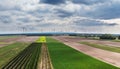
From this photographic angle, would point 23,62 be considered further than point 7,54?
No

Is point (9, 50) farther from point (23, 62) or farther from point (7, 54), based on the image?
point (23, 62)

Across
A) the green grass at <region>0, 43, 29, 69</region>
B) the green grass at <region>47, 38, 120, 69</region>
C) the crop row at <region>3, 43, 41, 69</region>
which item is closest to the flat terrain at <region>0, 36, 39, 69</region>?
the green grass at <region>0, 43, 29, 69</region>

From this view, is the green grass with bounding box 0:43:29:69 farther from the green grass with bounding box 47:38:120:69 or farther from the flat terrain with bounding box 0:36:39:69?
the green grass with bounding box 47:38:120:69

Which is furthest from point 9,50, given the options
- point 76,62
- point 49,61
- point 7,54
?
point 76,62

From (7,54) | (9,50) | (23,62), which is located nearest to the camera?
(23,62)

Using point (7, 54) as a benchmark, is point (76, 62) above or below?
below

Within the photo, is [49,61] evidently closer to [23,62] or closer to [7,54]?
[23,62]

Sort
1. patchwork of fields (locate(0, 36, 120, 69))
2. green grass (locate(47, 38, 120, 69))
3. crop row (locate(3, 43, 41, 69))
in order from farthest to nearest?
patchwork of fields (locate(0, 36, 120, 69)) < crop row (locate(3, 43, 41, 69)) < green grass (locate(47, 38, 120, 69))

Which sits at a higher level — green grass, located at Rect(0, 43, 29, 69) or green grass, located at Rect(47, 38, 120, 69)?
green grass, located at Rect(0, 43, 29, 69)

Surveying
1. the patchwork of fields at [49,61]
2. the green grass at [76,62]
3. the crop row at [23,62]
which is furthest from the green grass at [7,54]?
the green grass at [76,62]

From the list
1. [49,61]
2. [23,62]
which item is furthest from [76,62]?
[23,62]

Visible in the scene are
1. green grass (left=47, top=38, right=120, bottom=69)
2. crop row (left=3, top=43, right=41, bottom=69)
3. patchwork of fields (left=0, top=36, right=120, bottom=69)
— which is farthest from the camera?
patchwork of fields (left=0, top=36, right=120, bottom=69)

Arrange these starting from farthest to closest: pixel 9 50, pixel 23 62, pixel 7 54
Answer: pixel 9 50 → pixel 7 54 → pixel 23 62
